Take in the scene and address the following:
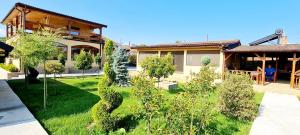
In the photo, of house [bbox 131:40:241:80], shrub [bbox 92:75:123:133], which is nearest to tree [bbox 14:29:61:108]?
shrub [bbox 92:75:123:133]

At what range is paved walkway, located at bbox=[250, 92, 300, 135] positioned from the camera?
5.87m

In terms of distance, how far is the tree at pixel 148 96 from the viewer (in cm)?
484

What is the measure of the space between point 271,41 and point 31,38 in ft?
91.7

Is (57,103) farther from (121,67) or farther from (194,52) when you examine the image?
(194,52)

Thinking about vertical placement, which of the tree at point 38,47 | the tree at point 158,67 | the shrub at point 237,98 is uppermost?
the tree at point 38,47

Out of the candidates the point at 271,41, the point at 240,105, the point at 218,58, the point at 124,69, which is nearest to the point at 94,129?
the point at 240,105

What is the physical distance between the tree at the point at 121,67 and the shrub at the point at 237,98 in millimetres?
7924

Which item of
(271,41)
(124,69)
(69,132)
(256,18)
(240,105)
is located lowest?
(69,132)

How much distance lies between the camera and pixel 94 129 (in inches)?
236

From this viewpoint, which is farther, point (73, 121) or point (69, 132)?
point (73, 121)

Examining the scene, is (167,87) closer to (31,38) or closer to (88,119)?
(88,119)

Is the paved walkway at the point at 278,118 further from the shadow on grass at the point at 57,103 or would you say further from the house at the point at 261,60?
the shadow on grass at the point at 57,103

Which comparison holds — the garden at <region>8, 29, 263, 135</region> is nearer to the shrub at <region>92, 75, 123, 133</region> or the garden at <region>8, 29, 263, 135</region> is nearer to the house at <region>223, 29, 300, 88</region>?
the shrub at <region>92, 75, 123, 133</region>

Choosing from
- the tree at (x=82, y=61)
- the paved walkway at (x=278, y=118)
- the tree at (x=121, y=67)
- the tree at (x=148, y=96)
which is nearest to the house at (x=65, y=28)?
the tree at (x=82, y=61)
